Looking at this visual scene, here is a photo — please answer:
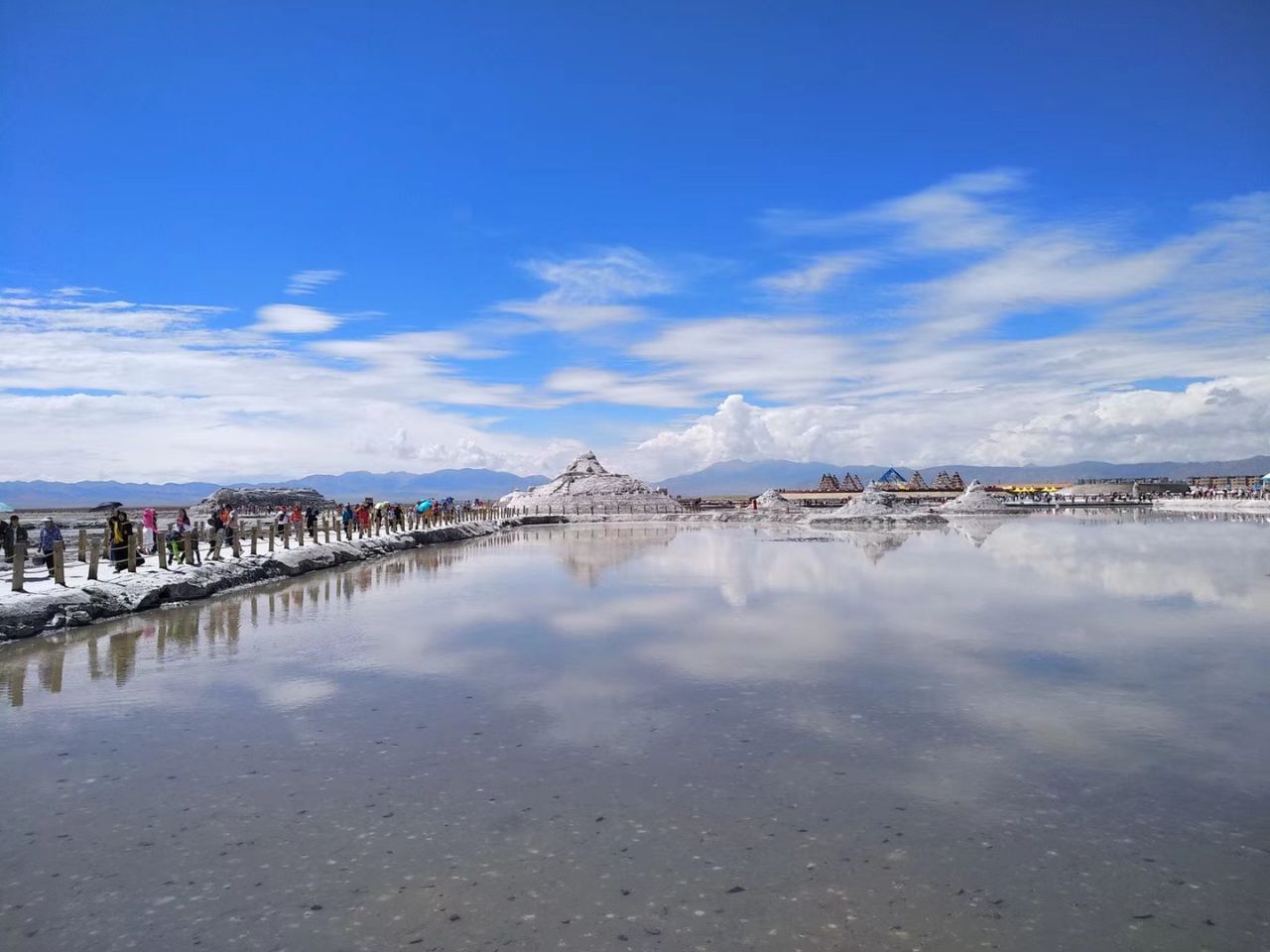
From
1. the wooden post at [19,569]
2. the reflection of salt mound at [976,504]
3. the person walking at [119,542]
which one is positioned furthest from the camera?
the reflection of salt mound at [976,504]

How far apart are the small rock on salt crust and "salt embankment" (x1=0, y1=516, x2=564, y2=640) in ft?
152

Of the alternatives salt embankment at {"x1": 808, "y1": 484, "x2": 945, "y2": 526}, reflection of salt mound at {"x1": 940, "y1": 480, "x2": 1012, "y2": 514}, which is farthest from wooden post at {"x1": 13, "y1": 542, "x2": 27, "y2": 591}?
reflection of salt mound at {"x1": 940, "y1": 480, "x2": 1012, "y2": 514}

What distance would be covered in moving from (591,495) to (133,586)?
58227 mm

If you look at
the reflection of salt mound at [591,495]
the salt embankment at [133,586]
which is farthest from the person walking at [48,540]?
the reflection of salt mound at [591,495]

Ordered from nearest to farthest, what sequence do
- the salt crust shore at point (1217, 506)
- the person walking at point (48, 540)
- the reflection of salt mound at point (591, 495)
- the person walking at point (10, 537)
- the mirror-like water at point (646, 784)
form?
the mirror-like water at point (646, 784), the person walking at point (48, 540), the person walking at point (10, 537), the salt crust shore at point (1217, 506), the reflection of salt mound at point (591, 495)

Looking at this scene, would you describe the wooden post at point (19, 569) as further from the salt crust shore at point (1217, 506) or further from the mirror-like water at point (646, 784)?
the salt crust shore at point (1217, 506)

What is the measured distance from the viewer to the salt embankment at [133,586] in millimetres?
14070

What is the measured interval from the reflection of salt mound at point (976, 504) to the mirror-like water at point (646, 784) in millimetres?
49651

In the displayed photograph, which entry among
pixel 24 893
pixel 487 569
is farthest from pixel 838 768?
pixel 487 569

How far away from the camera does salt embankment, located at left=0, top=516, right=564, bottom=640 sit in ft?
46.2

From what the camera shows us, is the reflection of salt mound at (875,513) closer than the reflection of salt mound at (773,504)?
Yes

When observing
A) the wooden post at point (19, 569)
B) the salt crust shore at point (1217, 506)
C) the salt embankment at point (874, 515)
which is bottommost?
the salt crust shore at point (1217, 506)

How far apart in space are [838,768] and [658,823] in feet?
5.87

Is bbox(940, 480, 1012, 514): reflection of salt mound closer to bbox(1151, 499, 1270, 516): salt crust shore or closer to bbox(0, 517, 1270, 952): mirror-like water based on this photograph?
bbox(1151, 499, 1270, 516): salt crust shore
